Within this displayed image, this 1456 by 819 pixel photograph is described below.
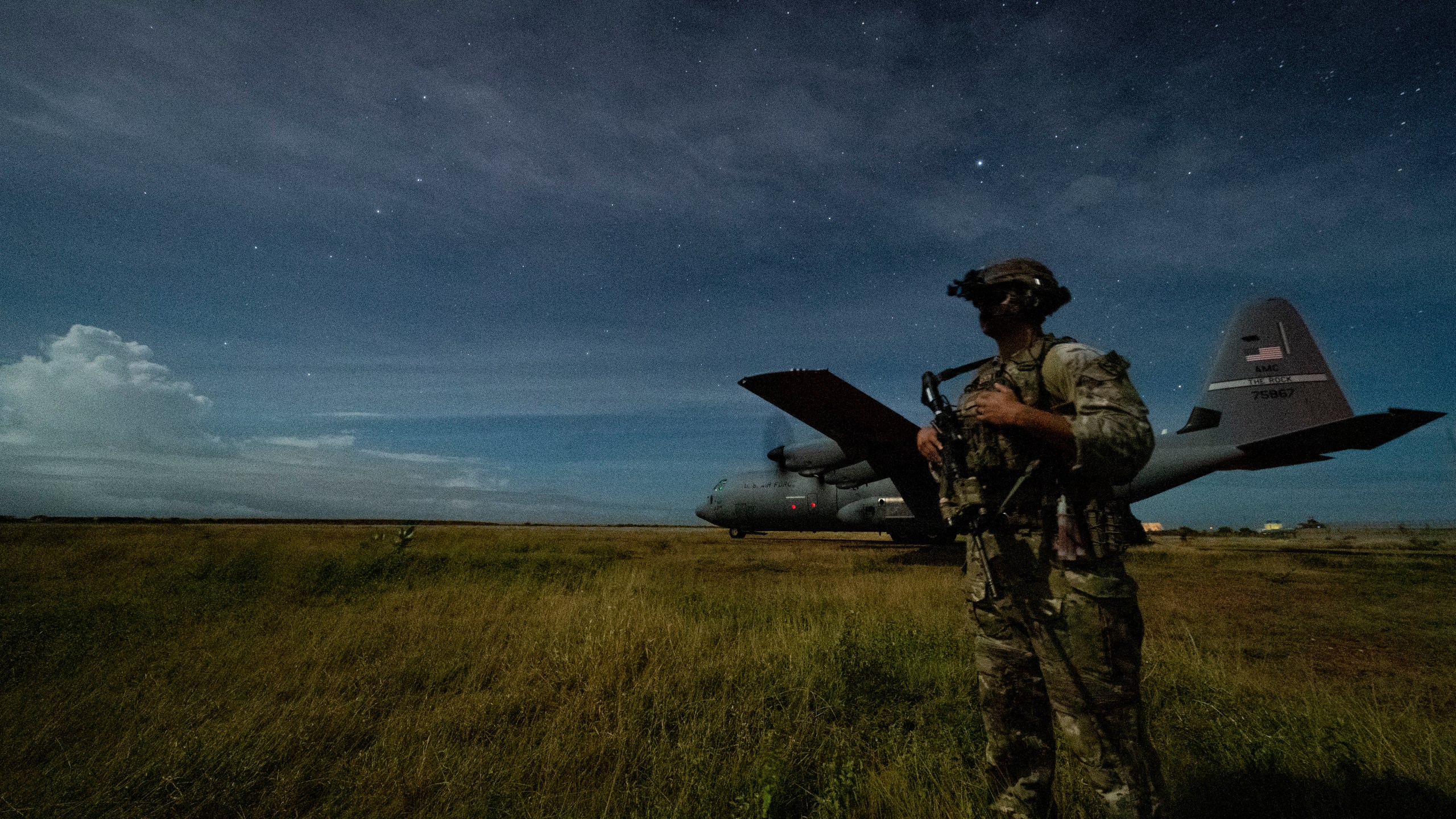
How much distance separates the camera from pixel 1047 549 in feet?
7.98

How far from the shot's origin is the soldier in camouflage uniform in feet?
7.04

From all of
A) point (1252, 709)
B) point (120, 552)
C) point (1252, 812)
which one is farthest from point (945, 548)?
point (120, 552)

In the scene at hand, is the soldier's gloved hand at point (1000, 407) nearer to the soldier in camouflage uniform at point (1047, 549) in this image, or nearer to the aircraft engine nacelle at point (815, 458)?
the soldier in camouflage uniform at point (1047, 549)

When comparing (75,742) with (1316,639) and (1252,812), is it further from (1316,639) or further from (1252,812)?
(1316,639)

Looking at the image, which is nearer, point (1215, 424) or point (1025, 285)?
point (1025, 285)

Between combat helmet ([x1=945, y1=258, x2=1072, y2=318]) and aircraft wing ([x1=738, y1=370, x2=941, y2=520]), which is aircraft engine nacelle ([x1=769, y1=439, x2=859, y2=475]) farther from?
combat helmet ([x1=945, y1=258, x2=1072, y2=318])

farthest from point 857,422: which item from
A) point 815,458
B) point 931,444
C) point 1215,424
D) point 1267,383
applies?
point 931,444

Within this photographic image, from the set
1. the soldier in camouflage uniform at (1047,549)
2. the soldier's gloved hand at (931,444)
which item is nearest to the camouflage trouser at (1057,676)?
the soldier in camouflage uniform at (1047,549)

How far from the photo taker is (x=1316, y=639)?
6.51 metres

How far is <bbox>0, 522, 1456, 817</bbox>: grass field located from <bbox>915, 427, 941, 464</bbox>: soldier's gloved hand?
1.74 m

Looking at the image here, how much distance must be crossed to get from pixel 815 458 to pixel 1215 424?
1164cm

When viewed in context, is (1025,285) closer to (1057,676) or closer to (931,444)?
(931,444)

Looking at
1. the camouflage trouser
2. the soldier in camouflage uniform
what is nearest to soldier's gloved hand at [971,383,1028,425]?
the soldier in camouflage uniform

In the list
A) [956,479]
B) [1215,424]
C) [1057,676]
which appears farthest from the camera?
[1215,424]
